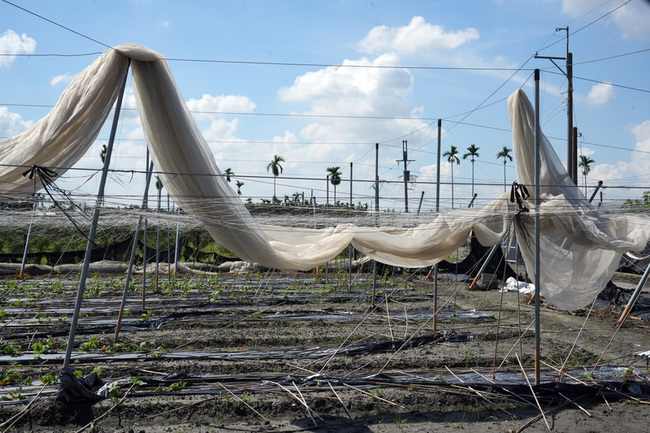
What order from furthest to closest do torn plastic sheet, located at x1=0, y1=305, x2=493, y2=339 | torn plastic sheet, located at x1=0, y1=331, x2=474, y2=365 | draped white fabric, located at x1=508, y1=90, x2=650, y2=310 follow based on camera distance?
torn plastic sheet, located at x1=0, y1=305, x2=493, y2=339 → torn plastic sheet, located at x1=0, y1=331, x2=474, y2=365 → draped white fabric, located at x1=508, y1=90, x2=650, y2=310

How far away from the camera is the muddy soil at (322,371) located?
529cm

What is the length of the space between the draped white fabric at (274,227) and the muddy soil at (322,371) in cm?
72

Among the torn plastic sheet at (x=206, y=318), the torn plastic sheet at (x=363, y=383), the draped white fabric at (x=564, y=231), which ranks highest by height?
the draped white fabric at (x=564, y=231)

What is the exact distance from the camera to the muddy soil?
5.29 m

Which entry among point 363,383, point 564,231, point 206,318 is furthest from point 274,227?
point 206,318

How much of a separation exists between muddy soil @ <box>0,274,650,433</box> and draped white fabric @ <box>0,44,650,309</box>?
722 mm

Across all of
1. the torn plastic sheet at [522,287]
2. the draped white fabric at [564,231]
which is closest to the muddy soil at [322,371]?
the draped white fabric at [564,231]

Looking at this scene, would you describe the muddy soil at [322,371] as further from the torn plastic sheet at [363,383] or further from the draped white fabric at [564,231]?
the draped white fabric at [564,231]

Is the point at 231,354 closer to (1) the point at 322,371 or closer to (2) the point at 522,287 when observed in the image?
(1) the point at 322,371

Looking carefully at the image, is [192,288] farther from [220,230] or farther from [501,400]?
[501,400]

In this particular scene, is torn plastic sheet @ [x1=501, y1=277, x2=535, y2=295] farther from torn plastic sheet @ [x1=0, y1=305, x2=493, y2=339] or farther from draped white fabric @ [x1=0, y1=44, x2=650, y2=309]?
draped white fabric @ [x1=0, y1=44, x2=650, y2=309]

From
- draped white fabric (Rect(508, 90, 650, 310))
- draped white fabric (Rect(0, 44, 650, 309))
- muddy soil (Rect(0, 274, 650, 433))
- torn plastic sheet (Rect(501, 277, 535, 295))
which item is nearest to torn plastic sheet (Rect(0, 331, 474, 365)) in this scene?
muddy soil (Rect(0, 274, 650, 433))

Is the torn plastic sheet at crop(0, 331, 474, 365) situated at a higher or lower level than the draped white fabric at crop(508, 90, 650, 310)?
lower

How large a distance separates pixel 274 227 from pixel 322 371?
1917 millimetres
